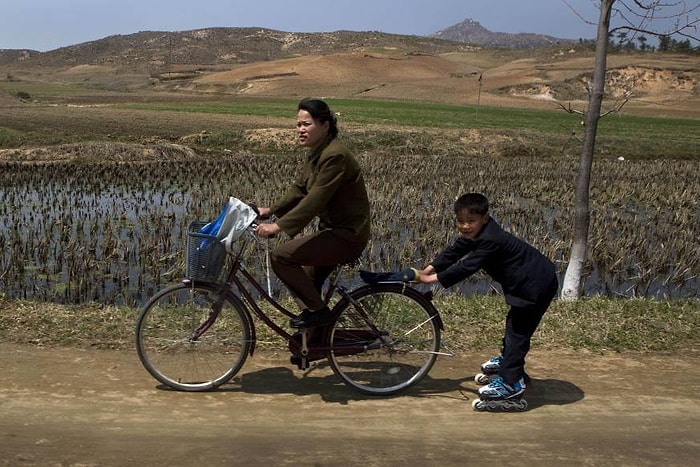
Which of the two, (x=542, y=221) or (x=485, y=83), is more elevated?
(x=485, y=83)

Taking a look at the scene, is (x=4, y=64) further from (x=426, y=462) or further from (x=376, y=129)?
(x=426, y=462)

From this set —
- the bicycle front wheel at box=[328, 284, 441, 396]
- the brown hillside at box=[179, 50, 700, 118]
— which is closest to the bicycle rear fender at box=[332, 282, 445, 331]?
the bicycle front wheel at box=[328, 284, 441, 396]

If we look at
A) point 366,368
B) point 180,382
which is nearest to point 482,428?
point 366,368

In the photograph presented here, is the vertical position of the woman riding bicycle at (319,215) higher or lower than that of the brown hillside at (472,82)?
lower

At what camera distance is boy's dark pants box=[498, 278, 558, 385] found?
454cm

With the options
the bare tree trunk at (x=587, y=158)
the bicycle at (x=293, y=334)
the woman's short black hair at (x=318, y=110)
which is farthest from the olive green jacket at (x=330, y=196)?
the bare tree trunk at (x=587, y=158)

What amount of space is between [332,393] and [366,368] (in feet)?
0.98

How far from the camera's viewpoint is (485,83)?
76250mm

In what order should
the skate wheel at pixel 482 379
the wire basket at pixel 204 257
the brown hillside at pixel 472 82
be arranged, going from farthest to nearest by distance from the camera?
the brown hillside at pixel 472 82, the skate wheel at pixel 482 379, the wire basket at pixel 204 257

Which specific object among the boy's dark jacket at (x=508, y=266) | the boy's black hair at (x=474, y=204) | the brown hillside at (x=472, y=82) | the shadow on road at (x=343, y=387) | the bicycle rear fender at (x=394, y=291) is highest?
the brown hillside at (x=472, y=82)

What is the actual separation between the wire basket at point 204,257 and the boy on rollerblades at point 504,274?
130 cm

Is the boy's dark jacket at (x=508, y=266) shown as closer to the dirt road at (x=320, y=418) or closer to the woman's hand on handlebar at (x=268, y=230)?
the dirt road at (x=320, y=418)

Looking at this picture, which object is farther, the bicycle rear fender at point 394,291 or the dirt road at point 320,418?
the bicycle rear fender at point 394,291

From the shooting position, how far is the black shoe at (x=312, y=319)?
462cm
